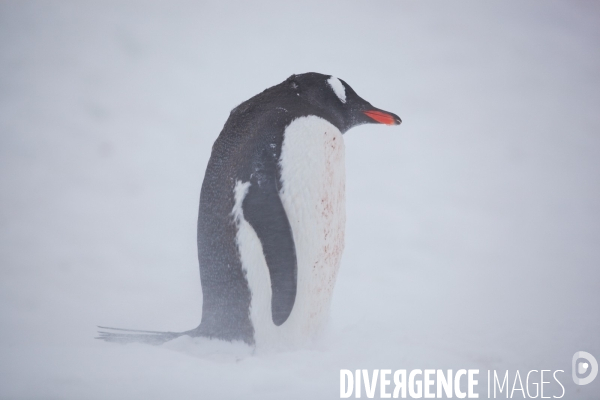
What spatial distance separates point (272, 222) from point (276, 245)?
63mm

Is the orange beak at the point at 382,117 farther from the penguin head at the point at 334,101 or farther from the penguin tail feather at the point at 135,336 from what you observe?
the penguin tail feather at the point at 135,336

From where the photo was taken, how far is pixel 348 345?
1.49m

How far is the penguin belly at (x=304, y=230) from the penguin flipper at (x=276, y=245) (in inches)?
1.9

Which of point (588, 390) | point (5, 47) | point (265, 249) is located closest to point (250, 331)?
point (265, 249)

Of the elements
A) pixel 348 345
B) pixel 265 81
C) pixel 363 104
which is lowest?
pixel 348 345

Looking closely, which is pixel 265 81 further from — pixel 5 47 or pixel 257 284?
pixel 257 284

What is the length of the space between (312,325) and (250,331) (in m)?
0.20

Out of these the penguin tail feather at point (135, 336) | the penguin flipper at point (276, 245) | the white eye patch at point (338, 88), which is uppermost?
the white eye patch at point (338, 88)

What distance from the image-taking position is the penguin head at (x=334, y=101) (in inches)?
58.9

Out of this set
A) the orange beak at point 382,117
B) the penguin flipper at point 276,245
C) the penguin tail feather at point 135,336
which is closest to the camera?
the penguin flipper at point 276,245

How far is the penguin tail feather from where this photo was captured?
1.44 metres

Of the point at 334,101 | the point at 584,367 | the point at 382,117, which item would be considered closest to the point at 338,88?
the point at 334,101

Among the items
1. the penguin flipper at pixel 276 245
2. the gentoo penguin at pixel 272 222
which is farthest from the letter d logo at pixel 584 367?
the penguin flipper at pixel 276 245

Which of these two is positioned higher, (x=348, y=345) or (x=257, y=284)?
(x=257, y=284)
